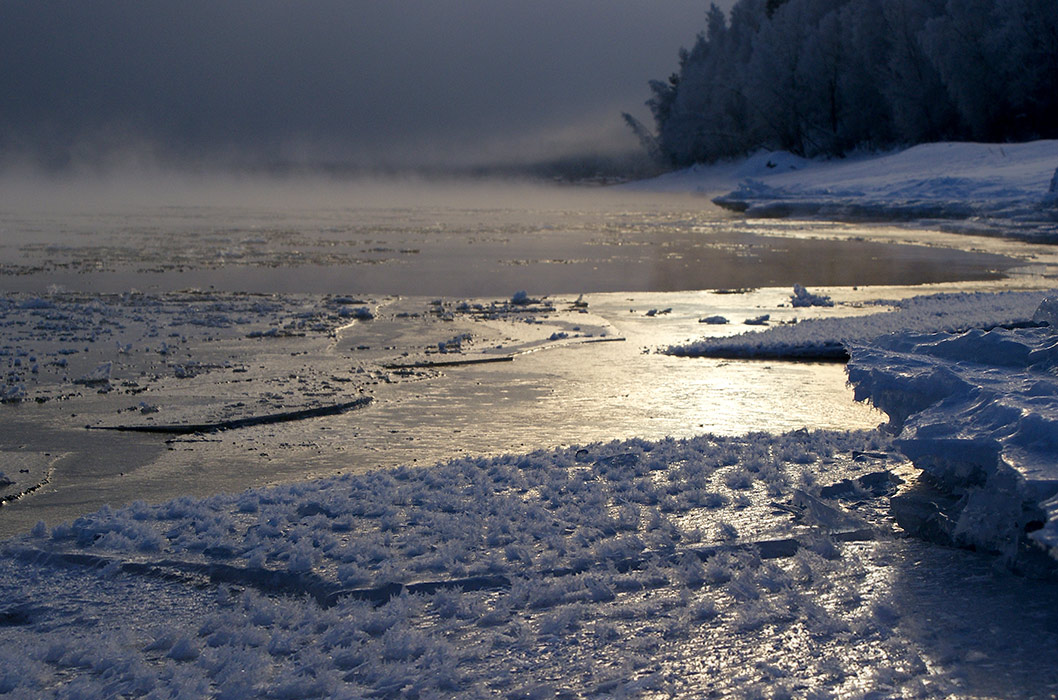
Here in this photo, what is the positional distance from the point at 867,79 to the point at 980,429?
5412 cm

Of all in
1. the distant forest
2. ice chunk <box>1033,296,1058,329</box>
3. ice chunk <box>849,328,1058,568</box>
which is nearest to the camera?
ice chunk <box>849,328,1058,568</box>

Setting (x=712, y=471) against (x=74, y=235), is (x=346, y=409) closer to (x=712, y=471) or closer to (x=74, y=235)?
(x=712, y=471)

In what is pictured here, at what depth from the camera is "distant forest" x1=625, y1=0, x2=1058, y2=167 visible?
136 ft

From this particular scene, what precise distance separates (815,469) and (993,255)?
46.8ft

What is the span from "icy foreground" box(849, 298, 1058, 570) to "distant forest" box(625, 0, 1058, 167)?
41.1 m

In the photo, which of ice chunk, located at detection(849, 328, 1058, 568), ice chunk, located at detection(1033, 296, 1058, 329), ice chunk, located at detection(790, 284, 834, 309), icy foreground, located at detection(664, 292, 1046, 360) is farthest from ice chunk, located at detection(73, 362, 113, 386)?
ice chunk, located at detection(790, 284, 834, 309)

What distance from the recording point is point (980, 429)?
3.69 m

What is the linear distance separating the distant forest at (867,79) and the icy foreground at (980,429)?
41066mm

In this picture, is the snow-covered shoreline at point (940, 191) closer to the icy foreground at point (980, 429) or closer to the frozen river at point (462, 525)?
the frozen river at point (462, 525)

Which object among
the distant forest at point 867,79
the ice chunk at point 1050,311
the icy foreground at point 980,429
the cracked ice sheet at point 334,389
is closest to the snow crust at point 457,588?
the icy foreground at point 980,429

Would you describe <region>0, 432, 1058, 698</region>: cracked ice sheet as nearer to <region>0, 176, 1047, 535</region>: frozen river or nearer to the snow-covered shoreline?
<region>0, 176, 1047, 535</region>: frozen river

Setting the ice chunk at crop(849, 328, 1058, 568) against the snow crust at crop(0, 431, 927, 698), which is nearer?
the snow crust at crop(0, 431, 927, 698)

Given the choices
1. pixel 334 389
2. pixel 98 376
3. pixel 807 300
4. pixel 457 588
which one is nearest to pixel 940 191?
pixel 807 300

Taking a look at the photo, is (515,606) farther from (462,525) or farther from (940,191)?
(940,191)
